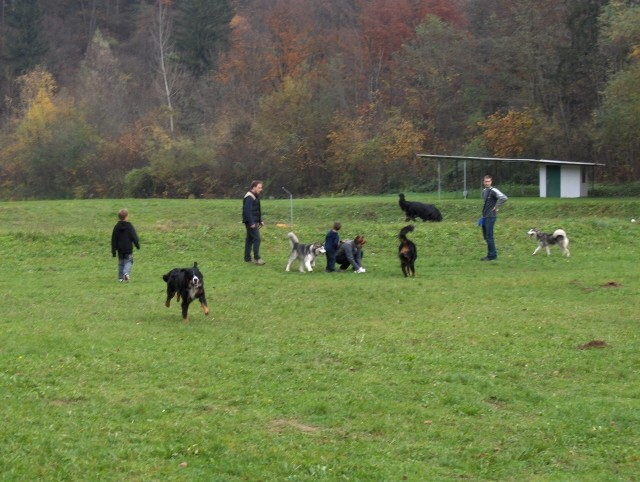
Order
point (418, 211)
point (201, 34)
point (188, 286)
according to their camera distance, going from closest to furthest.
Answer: point (188, 286)
point (418, 211)
point (201, 34)

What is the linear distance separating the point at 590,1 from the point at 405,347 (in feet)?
146

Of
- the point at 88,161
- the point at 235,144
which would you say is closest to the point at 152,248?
the point at 235,144

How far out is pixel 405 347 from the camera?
13.6 m

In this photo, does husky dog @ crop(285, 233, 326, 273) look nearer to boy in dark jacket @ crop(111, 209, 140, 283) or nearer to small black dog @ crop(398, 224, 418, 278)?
small black dog @ crop(398, 224, 418, 278)

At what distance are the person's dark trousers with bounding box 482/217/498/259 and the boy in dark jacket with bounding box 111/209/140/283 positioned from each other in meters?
8.98

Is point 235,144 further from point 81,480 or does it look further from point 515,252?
point 81,480

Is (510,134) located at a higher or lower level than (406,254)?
higher

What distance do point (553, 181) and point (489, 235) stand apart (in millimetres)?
20575

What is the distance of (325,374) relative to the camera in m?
11.8

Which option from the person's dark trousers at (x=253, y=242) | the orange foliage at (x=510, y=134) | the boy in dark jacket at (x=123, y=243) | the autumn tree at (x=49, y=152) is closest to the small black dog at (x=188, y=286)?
the boy in dark jacket at (x=123, y=243)

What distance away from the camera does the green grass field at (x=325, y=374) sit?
8.53m

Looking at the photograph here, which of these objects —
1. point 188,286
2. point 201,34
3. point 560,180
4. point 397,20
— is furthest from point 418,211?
point 201,34

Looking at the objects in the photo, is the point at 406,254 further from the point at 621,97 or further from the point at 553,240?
the point at 621,97

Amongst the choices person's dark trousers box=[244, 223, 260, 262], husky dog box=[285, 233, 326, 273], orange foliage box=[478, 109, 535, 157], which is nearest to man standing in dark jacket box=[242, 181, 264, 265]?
person's dark trousers box=[244, 223, 260, 262]
